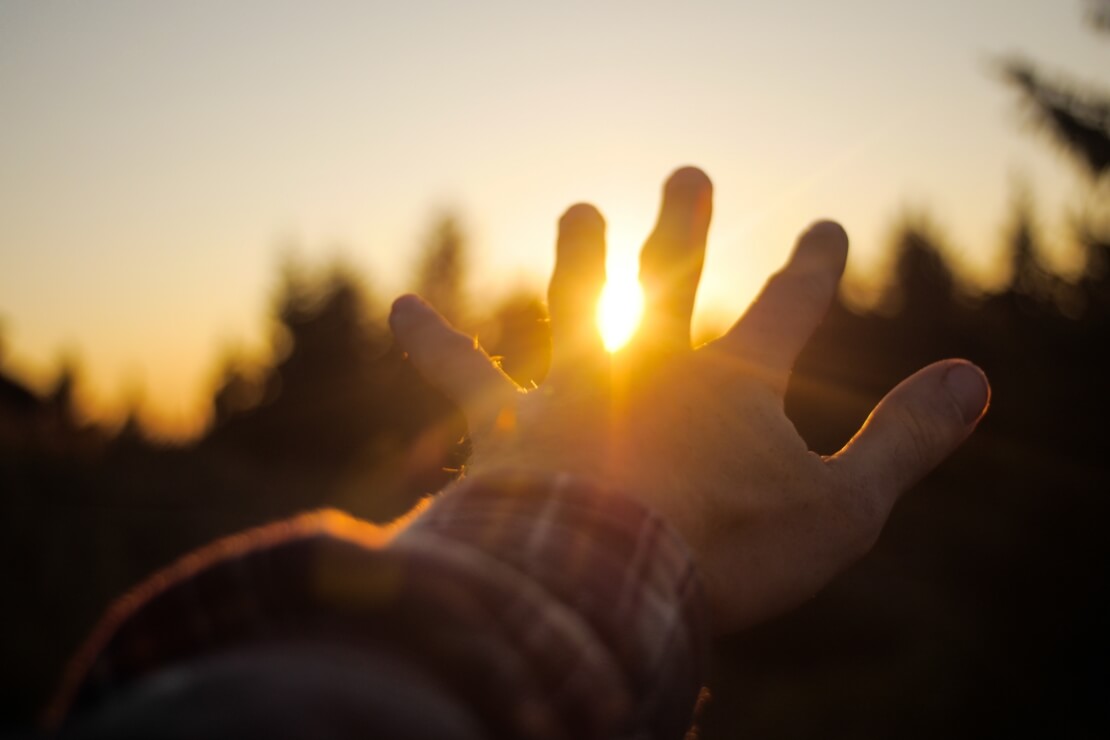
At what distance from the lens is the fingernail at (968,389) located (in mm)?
1846

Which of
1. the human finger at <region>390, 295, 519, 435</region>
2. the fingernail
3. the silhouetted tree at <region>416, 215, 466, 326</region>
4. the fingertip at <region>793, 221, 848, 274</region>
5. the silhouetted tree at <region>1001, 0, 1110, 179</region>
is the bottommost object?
the silhouetted tree at <region>416, 215, 466, 326</region>

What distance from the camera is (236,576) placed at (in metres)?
0.82

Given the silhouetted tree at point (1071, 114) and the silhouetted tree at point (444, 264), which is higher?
the silhouetted tree at point (1071, 114)

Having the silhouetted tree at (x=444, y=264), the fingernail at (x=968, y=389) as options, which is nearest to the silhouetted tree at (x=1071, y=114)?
the fingernail at (x=968, y=389)

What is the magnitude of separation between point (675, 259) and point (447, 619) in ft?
3.64

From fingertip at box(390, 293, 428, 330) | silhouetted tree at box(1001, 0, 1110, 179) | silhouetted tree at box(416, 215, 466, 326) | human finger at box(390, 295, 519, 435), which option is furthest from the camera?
silhouetted tree at box(416, 215, 466, 326)

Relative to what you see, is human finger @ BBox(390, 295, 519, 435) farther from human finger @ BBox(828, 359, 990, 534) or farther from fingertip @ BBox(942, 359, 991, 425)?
fingertip @ BBox(942, 359, 991, 425)

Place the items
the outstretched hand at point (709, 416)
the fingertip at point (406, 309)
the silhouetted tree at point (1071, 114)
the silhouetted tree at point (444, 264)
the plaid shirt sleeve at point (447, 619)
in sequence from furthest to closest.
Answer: the silhouetted tree at point (444, 264), the silhouetted tree at point (1071, 114), the fingertip at point (406, 309), the outstretched hand at point (709, 416), the plaid shirt sleeve at point (447, 619)

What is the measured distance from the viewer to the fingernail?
72.7 inches

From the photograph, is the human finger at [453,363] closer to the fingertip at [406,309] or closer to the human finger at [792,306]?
the fingertip at [406,309]

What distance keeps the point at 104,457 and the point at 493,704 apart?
12496 mm

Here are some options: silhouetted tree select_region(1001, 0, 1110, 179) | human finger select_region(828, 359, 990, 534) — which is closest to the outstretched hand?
human finger select_region(828, 359, 990, 534)

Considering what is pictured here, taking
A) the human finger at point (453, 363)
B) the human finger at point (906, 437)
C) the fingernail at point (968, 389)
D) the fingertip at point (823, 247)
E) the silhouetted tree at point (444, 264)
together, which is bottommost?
the silhouetted tree at point (444, 264)

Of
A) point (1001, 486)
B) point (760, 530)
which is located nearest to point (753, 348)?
point (760, 530)
